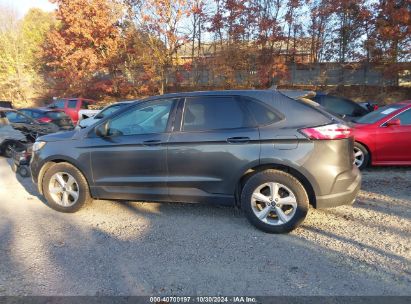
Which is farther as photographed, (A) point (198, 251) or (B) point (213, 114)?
(B) point (213, 114)

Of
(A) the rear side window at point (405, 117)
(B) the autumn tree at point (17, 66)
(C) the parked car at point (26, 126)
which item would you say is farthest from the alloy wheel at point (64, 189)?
(B) the autumn tree at point (17, 66)

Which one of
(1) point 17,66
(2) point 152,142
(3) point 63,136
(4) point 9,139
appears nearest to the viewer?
(2) point 152,142

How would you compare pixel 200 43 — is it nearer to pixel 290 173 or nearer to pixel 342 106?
pixel 342 106

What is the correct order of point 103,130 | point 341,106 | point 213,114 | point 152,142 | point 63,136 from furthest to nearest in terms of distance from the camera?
point 341,106 → point 63,136 → point 103,130 → point 152,142 → point 213,114

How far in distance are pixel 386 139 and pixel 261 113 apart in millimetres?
3699

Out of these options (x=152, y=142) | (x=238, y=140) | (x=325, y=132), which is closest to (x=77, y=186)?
(x=152, y=142)

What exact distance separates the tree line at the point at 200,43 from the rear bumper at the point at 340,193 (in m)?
17.5

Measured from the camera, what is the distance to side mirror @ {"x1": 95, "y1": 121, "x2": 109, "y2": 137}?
4.80 meters

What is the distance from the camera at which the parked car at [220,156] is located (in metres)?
4.05

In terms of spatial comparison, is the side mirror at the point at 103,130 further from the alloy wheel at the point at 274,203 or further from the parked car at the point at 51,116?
the parked car at the point at 51,116

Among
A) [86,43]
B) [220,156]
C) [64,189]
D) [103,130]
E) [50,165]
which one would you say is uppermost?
[86,43]

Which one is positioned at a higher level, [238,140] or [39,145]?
[238,140]

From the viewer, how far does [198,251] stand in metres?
3.83

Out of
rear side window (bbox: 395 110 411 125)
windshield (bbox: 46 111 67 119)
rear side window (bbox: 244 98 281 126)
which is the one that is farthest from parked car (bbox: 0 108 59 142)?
rear side window (bbox: 395 110 411 125)
